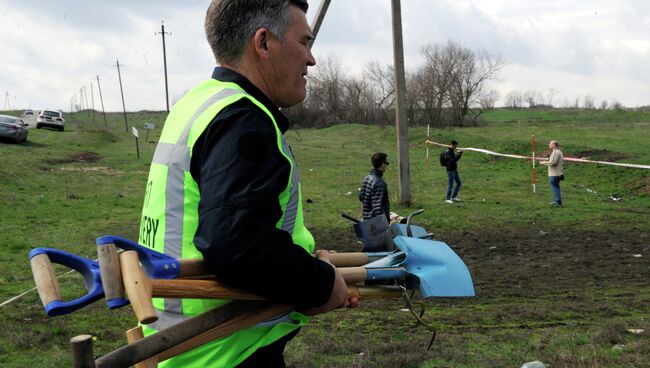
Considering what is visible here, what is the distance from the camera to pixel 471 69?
214ft

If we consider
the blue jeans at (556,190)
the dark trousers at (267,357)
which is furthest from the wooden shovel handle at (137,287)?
the blue jeans at (556,190)

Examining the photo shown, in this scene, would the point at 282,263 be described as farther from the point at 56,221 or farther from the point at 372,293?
the point at 56,221

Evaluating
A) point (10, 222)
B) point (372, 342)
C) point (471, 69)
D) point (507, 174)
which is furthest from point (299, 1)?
point (471, 69)

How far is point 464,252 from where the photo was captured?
12.0m

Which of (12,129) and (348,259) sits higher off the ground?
(12,129)

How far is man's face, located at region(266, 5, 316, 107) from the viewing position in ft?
7.06

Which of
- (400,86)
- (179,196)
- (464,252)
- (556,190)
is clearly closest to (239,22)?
(179,196)

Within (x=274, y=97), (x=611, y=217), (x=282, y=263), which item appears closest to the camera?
(x=282, y=263)

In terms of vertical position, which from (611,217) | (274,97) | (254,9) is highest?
(254,9)

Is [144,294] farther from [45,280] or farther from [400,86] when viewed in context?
[400,86]

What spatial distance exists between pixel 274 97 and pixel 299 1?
0.99 ft

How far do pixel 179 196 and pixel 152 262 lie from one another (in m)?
0.21

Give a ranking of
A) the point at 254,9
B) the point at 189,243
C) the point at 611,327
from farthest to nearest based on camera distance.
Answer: the point at 611,327 < the point at 254,9 < the point at 189,243

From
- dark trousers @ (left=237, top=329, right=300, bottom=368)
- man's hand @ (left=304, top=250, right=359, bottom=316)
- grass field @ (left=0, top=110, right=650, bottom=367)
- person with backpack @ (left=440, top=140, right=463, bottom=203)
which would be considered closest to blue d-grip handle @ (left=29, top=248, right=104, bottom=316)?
dark trousers @ (left=237, top=329, right=300, bottom=368)
